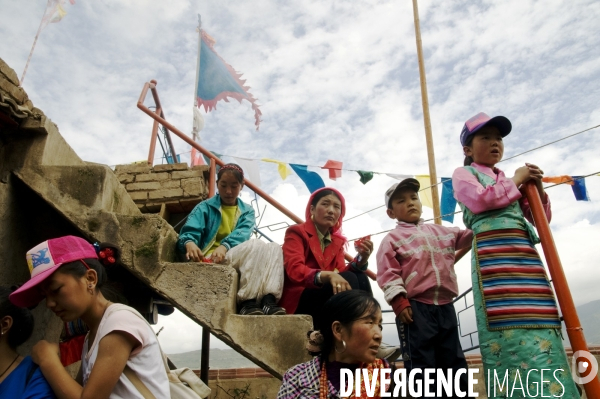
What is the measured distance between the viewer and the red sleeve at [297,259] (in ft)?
8.59

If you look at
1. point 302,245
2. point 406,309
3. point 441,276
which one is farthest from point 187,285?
point 441,276

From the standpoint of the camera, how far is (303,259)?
108 inches

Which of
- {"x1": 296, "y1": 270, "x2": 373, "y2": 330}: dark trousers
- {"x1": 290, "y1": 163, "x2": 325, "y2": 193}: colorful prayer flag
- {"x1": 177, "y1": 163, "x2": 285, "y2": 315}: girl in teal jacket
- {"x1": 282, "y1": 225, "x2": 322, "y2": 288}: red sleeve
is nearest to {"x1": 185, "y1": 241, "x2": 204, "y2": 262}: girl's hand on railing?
{"x1": 177, "y1": 163, "x2": 285, "y2": 315}: girl in teal jacket

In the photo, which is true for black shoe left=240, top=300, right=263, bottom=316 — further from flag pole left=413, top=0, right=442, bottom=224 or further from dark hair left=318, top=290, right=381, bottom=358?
flag pole left=413, top=0, right=442, bottom=224

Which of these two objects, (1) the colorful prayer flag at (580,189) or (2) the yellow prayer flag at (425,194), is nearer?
(1) the colorful prayer flag at (580,189)

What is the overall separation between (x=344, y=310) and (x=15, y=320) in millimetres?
1333

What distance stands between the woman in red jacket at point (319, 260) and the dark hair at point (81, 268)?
1.13 metres

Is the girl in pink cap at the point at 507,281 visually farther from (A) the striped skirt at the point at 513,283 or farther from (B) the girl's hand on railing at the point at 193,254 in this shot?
(B) the girl's hand on railing at the point at 193,254

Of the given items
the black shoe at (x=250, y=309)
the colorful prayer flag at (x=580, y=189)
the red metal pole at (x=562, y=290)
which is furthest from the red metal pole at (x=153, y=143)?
the colorful prayer flag at (x=580, y=189)

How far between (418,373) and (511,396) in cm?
37

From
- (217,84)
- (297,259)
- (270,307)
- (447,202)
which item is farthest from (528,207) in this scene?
(217,84)

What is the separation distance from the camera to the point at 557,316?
76.5 inches

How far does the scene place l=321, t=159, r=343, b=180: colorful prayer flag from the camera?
636 cm

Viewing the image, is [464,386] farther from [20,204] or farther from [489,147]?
[20,204]
